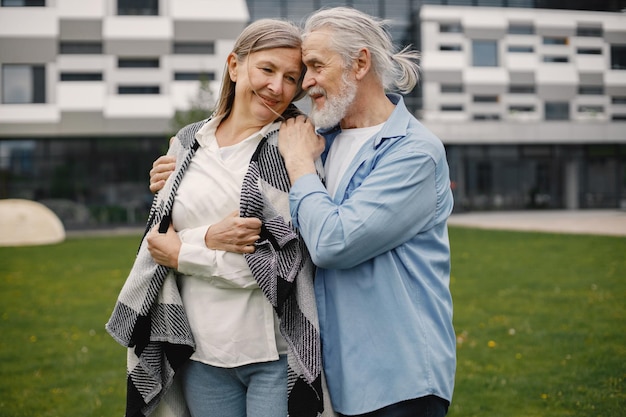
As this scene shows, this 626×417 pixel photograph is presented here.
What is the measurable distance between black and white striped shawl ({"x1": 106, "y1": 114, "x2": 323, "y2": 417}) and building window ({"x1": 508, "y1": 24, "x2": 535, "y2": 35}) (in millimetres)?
40964

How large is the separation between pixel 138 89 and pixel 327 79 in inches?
1371

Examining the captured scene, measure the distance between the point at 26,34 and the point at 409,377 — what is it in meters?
37.1

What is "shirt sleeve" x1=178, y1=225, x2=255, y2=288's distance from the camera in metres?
2.35

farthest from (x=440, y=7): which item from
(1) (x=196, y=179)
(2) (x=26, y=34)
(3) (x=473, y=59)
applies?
(1) (x=196, y=179)

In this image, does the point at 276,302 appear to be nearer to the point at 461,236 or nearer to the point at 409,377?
the point at 409,377

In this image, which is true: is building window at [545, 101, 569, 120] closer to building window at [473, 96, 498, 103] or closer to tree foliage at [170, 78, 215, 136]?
building window at [473, 96, 498, 103]

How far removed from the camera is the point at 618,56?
39375 mm

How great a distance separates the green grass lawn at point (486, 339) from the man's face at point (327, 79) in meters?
3.70

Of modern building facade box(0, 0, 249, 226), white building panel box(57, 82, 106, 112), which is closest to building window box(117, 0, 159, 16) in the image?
modern building facade box(0, 0, 249, 226)

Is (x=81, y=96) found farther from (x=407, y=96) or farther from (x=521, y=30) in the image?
(x=521, y=30)

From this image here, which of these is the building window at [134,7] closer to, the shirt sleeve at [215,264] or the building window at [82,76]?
the building window at [82,76]

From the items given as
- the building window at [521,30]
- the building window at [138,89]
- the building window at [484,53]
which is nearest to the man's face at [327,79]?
the building window at [138,89]

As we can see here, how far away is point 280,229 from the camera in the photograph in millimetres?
2342

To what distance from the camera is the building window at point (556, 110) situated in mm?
40719
